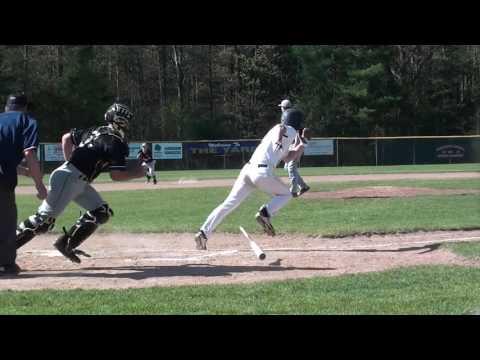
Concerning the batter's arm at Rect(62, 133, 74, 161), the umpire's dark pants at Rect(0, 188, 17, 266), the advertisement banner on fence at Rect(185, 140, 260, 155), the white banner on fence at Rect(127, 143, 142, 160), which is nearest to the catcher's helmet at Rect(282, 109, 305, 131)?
the batter's arm at Rect(62, 133, 74, 161)

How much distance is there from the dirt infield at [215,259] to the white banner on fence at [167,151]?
3106 cm

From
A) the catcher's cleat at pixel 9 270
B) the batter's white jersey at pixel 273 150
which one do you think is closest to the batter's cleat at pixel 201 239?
the batter's white jersey at pixel 273 150

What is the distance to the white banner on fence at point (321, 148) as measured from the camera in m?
43.3

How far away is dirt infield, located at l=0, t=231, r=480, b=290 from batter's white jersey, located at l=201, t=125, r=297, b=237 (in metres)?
0.59

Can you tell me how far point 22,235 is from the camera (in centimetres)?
837

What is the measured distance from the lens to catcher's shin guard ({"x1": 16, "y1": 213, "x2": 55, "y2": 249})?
826 cm

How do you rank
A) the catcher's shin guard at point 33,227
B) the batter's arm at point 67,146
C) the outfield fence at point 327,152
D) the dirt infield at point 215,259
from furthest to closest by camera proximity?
the outfield fence at point 327,152
the batter's arm at point 67,146
the catcher's shin guard at point 33,227
the dirt infield at point 215,259

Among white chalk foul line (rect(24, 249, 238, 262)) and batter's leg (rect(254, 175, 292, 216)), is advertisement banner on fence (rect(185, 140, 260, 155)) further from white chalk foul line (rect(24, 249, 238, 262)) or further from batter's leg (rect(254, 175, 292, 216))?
batter's leg (rect(254, 175, 292, 216))

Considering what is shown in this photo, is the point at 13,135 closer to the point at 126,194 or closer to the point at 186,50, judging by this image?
the point at 126,194

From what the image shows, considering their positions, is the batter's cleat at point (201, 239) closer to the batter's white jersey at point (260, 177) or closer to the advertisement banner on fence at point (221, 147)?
the batter's white jersey at point (260, 177)

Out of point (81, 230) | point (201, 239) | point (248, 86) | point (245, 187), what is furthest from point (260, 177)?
point (248, 86)

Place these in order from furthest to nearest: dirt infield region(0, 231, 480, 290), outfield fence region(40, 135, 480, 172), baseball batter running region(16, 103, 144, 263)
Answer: outfield fence region(40, 135, 480, 172)
baseball batter running region(16, 103, 144, 263)
dirt infield region(0, 231, 480, 290)

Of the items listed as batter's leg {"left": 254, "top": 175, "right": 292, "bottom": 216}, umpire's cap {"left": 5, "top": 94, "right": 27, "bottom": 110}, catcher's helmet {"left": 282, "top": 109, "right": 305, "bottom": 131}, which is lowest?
batter's leg {"left": 254, "top": 175, "right": 292, "bottom": 216}

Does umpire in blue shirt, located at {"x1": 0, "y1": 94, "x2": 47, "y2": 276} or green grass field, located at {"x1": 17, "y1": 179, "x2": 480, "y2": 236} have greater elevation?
umpire in blue shirt, located at {"x1": 0, "y1": 94, "x2": 47, "y2": 276}
